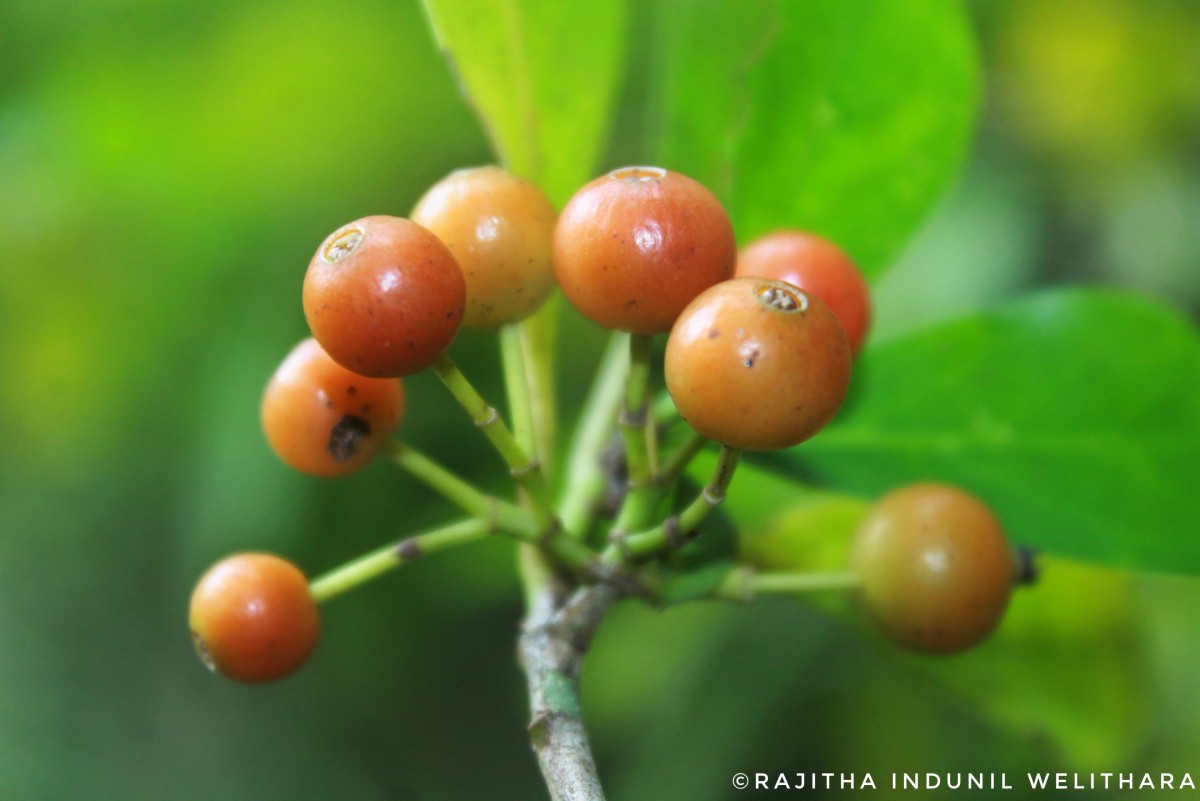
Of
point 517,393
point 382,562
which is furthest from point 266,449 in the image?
point 517,393

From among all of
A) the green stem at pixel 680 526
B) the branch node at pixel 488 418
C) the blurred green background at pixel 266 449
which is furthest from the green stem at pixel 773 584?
the blurred green background at pixel 266 449

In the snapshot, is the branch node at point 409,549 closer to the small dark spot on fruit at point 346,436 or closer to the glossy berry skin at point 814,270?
the small dark spot on fruit at point 346,436

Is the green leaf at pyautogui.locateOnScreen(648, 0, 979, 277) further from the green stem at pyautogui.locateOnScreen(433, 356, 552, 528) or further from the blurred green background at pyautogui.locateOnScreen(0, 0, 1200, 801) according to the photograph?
the blurred green background at pyautogui.locateOnScreen(0, 0, 1200, 801)

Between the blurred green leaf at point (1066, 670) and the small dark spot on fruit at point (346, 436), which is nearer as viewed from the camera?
the small dark spot on fruit at point (346, 436)

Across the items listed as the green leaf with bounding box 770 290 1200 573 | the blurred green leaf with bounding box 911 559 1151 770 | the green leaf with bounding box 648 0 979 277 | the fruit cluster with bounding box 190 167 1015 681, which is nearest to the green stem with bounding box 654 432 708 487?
the fruit cluster with bounding box 190 167 1015 681

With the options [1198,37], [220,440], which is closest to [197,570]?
[220,440]

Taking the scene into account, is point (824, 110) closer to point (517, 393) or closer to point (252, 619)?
point (517, 393)
